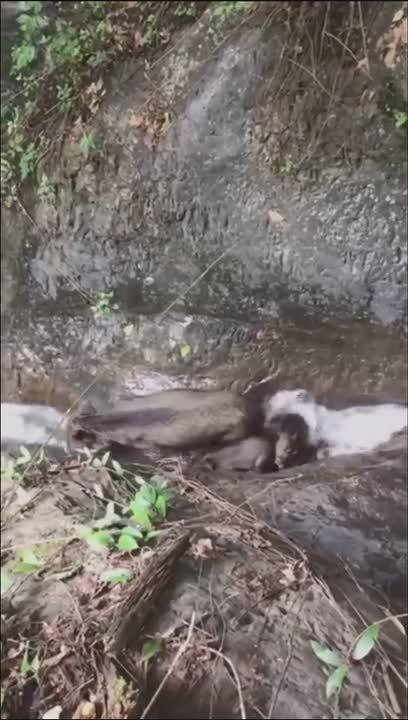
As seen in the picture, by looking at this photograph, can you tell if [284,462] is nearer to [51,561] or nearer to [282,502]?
[282,502]

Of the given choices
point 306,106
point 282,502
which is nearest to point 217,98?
point 306,106

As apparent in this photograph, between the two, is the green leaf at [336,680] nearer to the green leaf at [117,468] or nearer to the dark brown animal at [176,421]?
the green leaf at [117,468]

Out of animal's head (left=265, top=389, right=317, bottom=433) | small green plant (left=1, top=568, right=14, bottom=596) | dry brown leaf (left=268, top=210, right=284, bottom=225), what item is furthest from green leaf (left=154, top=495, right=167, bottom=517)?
dry brown leaf (left=268, top=210, right=284, bottom=225)

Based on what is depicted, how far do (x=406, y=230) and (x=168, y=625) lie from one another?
272cm

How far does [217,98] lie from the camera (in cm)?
433

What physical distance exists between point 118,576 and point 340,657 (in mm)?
727

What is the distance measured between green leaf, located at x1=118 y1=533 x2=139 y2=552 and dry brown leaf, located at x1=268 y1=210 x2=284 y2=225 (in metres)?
2.42

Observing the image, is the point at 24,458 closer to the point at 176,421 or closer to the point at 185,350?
the point at 176,421

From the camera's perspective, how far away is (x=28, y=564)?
2.55 m

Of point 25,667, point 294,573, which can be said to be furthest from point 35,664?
point 294,573

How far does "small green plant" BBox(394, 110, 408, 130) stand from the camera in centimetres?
403

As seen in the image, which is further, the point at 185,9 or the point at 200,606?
the point at 185,9

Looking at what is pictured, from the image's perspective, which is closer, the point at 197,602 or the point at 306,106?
the point at 197,602

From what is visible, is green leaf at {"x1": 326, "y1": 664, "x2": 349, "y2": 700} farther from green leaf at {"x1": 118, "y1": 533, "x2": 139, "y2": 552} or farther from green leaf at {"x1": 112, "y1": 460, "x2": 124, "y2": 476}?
green leaf at {"x1": 112, "y1": 460, "x2": 124, "y2": 476}
